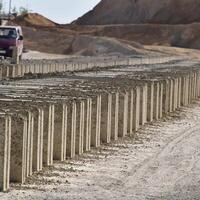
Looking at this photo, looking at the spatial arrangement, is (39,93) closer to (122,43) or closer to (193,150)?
(193,150)

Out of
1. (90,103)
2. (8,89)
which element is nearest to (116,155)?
(90,103)

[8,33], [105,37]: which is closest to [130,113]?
→ [8,33]

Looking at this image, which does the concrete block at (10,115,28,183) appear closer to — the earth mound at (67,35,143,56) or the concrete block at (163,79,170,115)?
the concrete block at (163,79,170,115)

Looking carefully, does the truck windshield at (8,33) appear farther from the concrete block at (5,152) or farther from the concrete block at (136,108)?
the concrete block at (5,152)

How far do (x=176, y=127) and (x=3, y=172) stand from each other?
11.5 m

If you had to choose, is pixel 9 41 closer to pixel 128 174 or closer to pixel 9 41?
pixel 9 41

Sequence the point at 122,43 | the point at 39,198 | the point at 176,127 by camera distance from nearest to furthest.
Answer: the point at 39,198 → the point at 176,127 → the point at 122,43

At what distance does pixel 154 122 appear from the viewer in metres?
22.9

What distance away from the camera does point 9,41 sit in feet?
139

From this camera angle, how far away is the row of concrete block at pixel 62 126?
38.7ft

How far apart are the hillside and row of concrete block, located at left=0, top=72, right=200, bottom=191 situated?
8315 cm

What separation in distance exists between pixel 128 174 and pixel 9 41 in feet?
97.5

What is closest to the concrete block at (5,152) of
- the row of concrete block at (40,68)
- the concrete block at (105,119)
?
the concrete block at (105,119)

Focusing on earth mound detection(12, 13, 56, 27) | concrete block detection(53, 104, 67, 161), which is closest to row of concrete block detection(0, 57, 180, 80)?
concrete block detection(53, 104, 67, 161)
